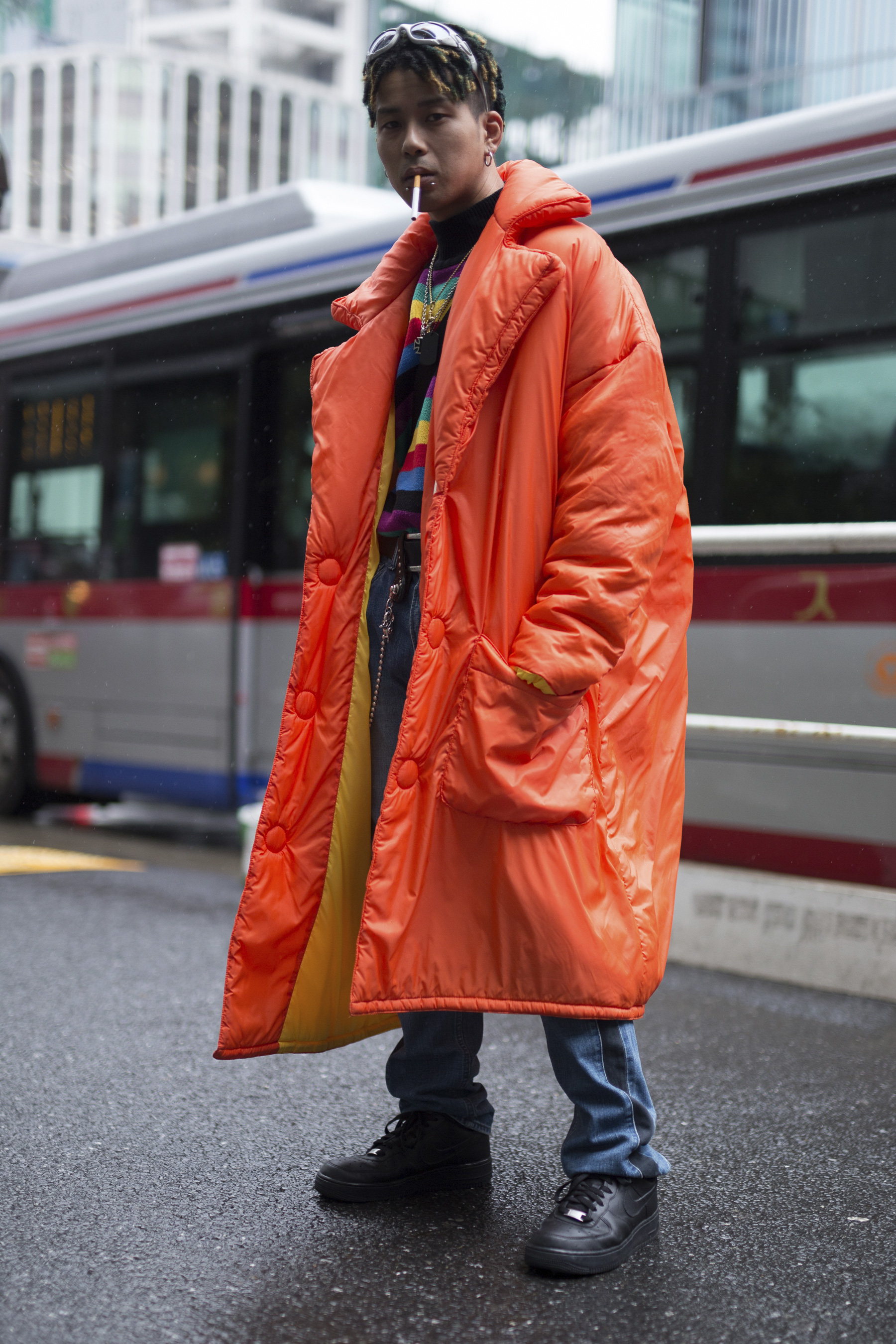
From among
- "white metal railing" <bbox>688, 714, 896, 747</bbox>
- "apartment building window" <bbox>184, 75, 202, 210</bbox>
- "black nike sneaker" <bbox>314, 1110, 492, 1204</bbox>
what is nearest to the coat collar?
"black nike sneaker" <bbox>314, 1110, 492, 1204</bbox>

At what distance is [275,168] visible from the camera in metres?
94.6

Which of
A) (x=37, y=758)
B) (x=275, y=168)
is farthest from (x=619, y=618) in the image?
(x=275, y=168)

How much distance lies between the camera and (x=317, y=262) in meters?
7.18

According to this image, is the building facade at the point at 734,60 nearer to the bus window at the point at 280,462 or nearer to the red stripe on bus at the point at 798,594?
the bus window at the point at 280,462

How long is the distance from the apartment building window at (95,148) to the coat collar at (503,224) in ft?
294

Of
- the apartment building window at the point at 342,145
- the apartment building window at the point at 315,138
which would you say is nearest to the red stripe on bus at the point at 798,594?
the apartment building window at the point at 342,145

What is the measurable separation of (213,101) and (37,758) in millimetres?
93751

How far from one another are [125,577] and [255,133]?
96.9m

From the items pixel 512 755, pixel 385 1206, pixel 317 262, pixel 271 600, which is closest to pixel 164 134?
pixel 317 262

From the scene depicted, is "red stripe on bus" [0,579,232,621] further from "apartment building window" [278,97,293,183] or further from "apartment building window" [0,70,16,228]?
"apartment building window" [278,97,293,183]

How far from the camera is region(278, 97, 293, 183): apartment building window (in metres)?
93.4

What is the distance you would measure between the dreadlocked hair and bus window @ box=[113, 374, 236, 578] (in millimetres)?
5157

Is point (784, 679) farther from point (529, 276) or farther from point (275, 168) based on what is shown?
point (275, 168)

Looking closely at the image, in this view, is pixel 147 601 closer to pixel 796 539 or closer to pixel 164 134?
pixel 796 539
